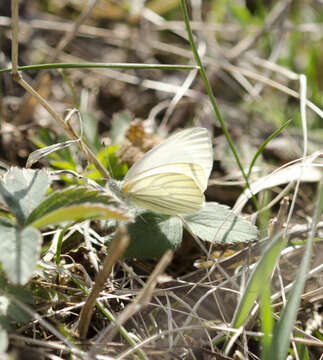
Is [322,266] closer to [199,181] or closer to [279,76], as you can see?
[199,181]

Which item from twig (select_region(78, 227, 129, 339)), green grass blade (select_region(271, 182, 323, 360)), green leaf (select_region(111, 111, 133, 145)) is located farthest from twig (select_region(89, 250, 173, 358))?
green leaf (select_region(111, 111, 133, 145))

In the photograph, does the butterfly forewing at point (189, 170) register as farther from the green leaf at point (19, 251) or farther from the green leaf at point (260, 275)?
the green leaf at point (19, 251)

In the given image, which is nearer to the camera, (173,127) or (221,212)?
(221,212)

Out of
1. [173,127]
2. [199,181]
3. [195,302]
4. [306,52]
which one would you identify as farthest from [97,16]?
[195,302]

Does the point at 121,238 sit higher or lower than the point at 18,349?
higher

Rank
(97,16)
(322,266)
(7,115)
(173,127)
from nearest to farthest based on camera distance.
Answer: (322,266), (7,115), (173,127), (97,16)

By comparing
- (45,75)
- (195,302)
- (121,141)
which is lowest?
(195,302)

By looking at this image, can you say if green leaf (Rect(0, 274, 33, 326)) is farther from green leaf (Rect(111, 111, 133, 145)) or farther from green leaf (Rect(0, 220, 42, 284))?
green leaf (Rect(111, 111, 133, 145))

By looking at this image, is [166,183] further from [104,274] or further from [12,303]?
[12,303]
